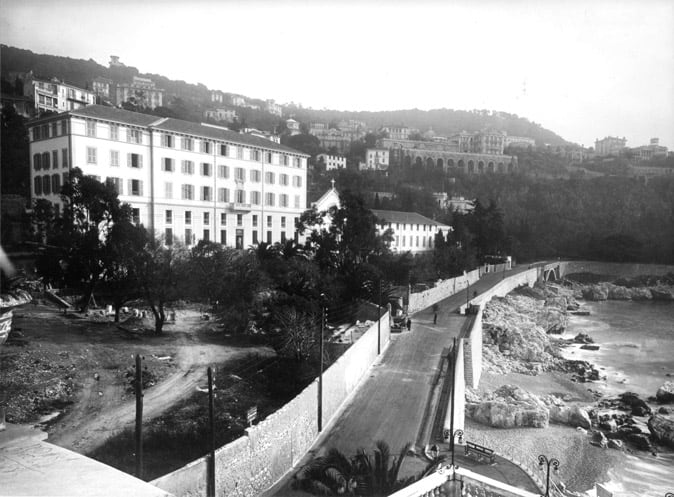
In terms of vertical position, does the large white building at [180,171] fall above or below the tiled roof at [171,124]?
below

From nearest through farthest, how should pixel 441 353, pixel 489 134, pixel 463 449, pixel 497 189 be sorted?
pixel 463 449
pixel 441 353
pixel 497 189
pixel 489 134

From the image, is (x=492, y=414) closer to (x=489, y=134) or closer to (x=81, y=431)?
(x=81, y=431)

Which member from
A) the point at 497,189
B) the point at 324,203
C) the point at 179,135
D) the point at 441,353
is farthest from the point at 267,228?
the point at 497,189

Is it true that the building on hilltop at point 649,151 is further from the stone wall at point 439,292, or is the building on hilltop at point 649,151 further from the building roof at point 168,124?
the building roof at point 168,124

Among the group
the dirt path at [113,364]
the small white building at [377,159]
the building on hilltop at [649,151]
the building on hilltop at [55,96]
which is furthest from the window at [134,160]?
the small white building at [377,159]

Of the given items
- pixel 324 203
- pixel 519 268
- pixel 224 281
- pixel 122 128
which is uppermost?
pixel 122 128

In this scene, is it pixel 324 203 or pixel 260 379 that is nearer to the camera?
pixel 260 379

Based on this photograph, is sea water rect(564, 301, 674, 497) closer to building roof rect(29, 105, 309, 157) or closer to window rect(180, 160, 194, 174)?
window rect(180, 160, 194, 174)
